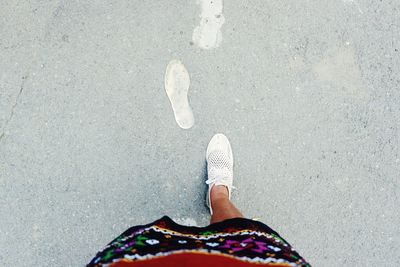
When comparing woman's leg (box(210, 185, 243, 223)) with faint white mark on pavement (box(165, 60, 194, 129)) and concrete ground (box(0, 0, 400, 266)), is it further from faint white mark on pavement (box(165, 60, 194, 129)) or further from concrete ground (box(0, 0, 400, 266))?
faint white mark on pavement (box(165, 60, 194, 129))

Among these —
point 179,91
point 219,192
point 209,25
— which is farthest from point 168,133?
point 209,25

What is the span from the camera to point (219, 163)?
6.39 feet

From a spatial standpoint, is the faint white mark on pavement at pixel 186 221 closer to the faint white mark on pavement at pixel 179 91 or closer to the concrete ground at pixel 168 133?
the concrete ground at pixel 168 133

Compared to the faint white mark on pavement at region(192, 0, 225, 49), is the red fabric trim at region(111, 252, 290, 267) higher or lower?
lower

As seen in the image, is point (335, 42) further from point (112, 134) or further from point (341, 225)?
point (112, 134)

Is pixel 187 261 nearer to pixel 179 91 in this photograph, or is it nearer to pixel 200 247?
pixel 200 247

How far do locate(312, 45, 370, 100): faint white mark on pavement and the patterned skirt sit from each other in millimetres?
810

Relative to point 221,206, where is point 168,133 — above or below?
above

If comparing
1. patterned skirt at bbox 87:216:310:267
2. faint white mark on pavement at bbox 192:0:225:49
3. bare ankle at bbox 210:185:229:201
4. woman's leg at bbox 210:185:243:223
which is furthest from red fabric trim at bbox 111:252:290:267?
faint white mark on pavement at bbox 192:0:225:49

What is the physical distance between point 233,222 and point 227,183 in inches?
17.0

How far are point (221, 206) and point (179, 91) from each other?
532 mm

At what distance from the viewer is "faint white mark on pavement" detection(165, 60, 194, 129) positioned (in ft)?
6.61

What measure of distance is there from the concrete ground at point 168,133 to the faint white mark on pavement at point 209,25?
32mm

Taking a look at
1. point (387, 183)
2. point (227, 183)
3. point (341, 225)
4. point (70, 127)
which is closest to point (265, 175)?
point (227, 183)
